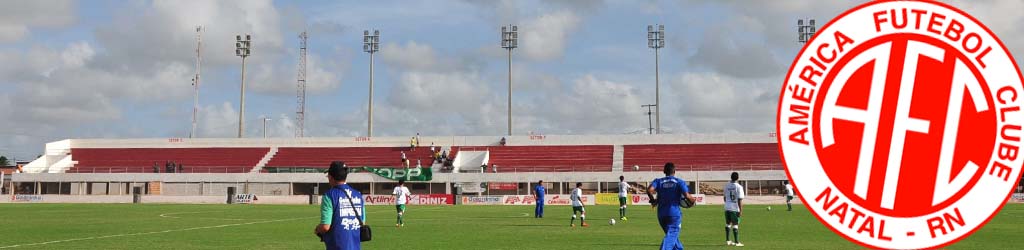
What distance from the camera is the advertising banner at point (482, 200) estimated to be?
Answer: 7493 centimetres

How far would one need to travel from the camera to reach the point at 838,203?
2.86 metres

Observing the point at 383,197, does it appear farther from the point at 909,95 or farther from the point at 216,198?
the point at 909,95

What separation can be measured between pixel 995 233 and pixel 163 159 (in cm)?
8679

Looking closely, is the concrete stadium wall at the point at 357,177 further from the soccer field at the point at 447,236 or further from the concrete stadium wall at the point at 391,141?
the soccer field at the point at 447,236

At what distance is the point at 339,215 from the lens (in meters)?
9.35

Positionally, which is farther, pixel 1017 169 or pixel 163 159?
pixel 163 159

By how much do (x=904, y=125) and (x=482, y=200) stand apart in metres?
73.6

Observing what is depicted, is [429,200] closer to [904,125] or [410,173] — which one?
[410,173]

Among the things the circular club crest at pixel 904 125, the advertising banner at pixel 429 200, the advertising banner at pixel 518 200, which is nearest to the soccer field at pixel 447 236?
the circular club crest at pixel 904 125

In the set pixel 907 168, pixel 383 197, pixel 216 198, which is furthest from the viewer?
pixel 216 198

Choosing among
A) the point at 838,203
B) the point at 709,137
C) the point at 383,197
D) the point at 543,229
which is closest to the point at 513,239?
the point at 543,229

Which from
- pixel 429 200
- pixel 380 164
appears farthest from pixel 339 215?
pixel 380 164

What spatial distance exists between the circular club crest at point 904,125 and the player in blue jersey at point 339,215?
22.8 ft

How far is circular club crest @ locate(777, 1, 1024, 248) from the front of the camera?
8.78ft
